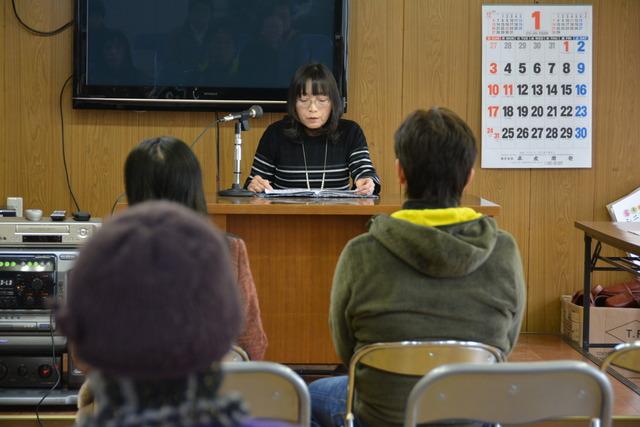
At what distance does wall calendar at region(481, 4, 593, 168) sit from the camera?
4.98 metres

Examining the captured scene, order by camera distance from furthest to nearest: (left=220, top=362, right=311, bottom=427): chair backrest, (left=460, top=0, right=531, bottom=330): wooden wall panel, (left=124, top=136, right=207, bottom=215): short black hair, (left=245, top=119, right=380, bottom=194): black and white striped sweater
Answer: (left=460, top=0, right=531, bottom=330): wooden wall panel → (left=245, top=119, right=380, bottom=194): black and white striped sweater → (left=124, top=136, right=207, bottom=215): short black hair → (left=220, top=362, right=311, bottom=427): chair backrest

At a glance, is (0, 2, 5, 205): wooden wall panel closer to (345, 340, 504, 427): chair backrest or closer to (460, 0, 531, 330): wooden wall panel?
(460, 0, 531, 330): wooden wall panel

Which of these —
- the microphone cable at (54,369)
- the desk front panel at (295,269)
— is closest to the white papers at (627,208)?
the desk front panel at (295,269)

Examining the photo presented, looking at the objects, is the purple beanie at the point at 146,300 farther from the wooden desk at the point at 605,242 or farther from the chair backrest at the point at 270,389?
the wooden desk at the point at 605,242

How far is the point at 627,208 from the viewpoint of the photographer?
16.6 feet

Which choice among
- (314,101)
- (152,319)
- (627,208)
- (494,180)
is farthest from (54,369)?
(627,208)

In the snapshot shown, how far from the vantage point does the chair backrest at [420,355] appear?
1.93 m

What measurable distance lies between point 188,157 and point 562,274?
3.50 m

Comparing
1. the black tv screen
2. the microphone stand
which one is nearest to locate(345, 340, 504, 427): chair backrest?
the microphone stand

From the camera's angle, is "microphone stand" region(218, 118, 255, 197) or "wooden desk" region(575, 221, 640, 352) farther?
"wooden desk" region(575, 221, 640, 352)

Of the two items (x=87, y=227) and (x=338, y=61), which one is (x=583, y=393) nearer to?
(x=87, y=227)

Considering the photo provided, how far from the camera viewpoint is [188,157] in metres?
2.07

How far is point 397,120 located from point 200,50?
110 cm

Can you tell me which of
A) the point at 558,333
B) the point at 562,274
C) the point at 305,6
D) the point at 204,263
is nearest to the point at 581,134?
the point at 562,274
